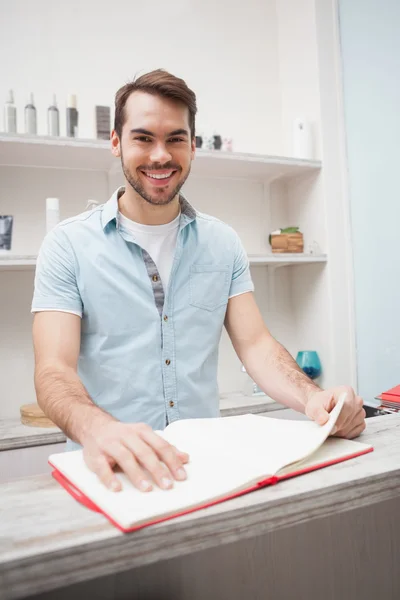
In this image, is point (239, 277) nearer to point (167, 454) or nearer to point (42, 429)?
point (167, 454)

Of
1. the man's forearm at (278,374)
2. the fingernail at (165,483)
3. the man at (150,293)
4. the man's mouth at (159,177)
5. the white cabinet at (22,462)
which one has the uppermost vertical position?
the man's mouth at (159,177)

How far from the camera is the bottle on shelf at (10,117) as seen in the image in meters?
2.05

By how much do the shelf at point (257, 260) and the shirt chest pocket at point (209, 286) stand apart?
842 mm

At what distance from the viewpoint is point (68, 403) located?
913 mm

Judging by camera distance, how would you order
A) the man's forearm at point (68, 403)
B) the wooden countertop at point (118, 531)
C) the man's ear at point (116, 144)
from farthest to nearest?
the man's ear at point (116, 144) → the man's forearm at point (68, 403) → the wooden countertop at point (118, 531)

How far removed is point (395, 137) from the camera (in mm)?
2162

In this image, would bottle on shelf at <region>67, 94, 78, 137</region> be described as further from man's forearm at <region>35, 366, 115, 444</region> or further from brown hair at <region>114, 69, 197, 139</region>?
man's forearm at <region>35, 366, 115, 444</region>

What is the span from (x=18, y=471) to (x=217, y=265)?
1106 mm

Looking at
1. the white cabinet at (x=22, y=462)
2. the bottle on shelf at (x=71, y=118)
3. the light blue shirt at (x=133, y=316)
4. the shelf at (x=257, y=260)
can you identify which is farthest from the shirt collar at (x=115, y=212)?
the white cabinet at (x=22, y=462)

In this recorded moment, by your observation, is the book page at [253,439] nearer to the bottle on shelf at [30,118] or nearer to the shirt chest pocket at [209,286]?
the shirt chest pocket at [209,286]

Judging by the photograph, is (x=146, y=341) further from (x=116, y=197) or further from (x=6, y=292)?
(x=6, y=292)

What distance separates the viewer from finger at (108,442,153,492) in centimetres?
58

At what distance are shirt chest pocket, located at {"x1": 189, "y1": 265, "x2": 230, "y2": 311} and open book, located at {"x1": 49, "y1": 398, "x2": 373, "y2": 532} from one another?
559 millimetres

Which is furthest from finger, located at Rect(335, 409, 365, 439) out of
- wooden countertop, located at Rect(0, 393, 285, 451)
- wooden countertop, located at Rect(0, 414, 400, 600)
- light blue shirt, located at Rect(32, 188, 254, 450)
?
wooden countertop, located at Rect(0, 393, 285, 451)
